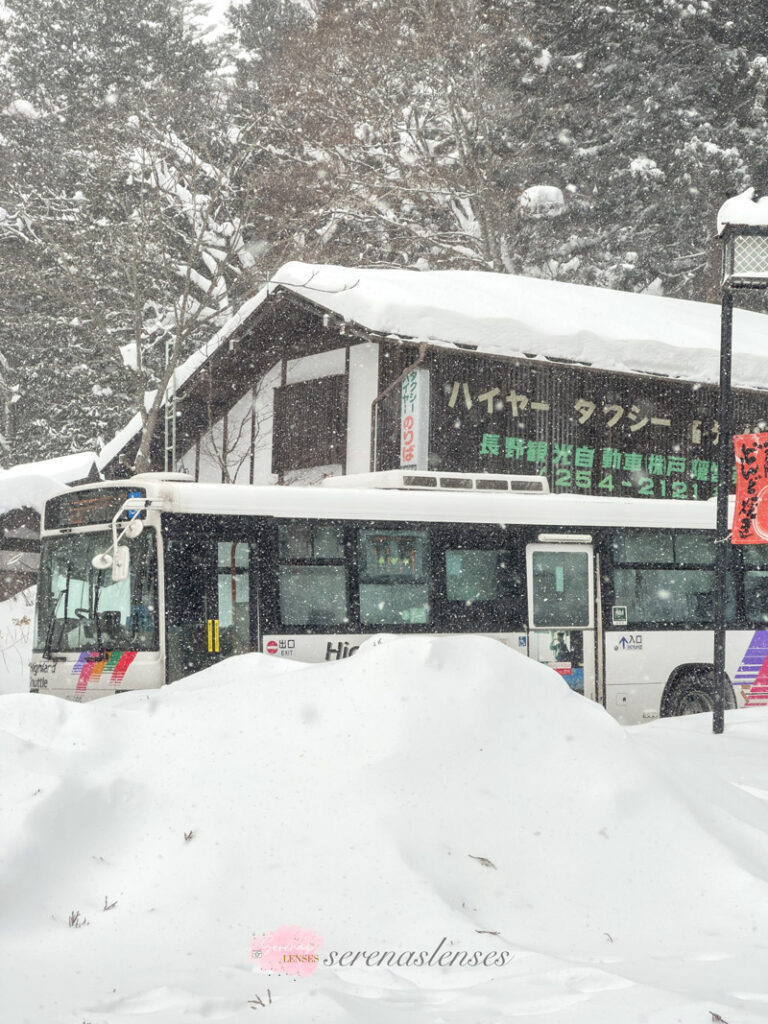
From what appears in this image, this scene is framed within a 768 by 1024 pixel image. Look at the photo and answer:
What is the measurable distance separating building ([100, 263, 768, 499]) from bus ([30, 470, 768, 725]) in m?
6.54

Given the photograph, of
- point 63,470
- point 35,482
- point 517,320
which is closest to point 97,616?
point 517,320

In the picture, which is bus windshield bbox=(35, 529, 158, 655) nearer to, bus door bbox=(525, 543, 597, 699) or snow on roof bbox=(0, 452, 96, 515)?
bus door bbox=(525, 543, 597, 699)

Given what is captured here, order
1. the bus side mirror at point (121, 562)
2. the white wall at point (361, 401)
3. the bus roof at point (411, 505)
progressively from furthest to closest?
the white wall at point (361, 401) < the bus roof at point (411, 505) < the bus side mirror at point (121, 562)

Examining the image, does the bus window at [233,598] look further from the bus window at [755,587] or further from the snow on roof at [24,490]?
the snow on roof at [24,490]

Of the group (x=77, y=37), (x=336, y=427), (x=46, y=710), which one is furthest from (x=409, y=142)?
(x=46, y=710)

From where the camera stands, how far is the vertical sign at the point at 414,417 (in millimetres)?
19719

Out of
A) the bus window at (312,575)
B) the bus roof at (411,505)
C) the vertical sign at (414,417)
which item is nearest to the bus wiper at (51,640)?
the bus roof at (411,505)

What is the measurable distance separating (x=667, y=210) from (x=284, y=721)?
2900 cm

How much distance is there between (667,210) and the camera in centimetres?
3216

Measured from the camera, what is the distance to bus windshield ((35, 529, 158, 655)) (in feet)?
35.8

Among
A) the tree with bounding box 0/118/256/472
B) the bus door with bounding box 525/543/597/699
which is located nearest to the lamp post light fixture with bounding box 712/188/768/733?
the bus door with bounding box 525/543/597/699

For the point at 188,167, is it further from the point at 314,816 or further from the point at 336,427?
the point at 314,816

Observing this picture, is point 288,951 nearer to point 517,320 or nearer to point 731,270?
point 731,270

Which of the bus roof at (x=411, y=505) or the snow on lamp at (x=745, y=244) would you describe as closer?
the snow on lamp at (x=745, y=244)
